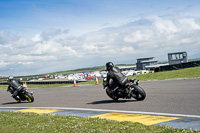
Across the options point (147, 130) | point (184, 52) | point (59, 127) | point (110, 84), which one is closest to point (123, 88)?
point (110, 84)

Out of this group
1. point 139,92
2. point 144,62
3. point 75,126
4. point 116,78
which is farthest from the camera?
point 144,62

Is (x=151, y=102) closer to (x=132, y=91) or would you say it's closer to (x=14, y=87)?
(x=132, y=91)

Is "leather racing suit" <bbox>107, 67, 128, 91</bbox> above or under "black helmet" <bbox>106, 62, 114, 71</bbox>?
under

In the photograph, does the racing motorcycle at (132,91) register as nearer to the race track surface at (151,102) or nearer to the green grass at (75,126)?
the race track surface at (151,102)

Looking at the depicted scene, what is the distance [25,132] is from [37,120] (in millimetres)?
1473

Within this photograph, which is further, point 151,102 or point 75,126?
point 151,102

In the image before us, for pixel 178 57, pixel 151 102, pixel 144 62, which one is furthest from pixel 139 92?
pixel 144 62

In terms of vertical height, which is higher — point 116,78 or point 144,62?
point 144,62

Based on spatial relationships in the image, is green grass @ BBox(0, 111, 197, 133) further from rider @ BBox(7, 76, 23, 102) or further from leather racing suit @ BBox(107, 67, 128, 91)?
rider @ BBox(7, 76, 23, 102)

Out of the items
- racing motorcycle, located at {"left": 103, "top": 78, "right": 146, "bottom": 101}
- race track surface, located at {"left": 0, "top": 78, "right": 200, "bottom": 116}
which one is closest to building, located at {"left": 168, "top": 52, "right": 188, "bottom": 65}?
race track surface, located at {"left": 0, "top": 78, "right": 200, "bottom": 116}

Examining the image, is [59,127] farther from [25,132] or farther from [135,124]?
[135,124]

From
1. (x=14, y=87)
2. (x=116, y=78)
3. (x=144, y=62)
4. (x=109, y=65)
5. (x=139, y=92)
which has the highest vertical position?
(x=144, y=62)

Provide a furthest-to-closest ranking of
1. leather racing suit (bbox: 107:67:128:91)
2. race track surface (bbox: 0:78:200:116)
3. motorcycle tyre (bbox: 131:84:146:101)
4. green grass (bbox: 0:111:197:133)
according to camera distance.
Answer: leather racing suit (bbox: 107:67:128:91)
motorcycle tyre (bbox: 131:84:146:101)
race track surface (bbox: 0:78:200:116)
green grass (bbox: 0:111:197:133)

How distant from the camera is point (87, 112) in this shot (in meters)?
9.62
